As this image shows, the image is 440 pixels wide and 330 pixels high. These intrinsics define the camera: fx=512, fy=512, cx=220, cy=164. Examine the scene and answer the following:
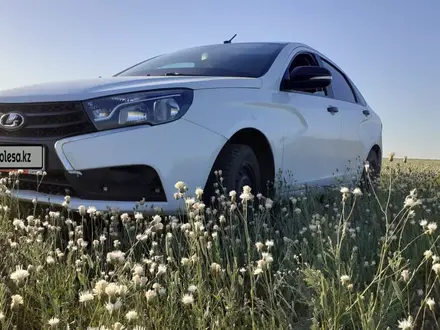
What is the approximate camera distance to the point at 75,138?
296cm

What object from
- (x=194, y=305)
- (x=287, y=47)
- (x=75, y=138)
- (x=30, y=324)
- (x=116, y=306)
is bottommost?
(x=30, y=324)

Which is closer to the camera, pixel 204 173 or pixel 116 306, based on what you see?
pixel 116 306

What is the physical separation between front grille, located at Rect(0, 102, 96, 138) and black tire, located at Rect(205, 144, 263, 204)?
0.84 m

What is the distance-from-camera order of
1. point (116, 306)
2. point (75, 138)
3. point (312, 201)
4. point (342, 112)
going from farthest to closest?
point (342, 112), point (312, 201), point (75, 138), point (116, 306)

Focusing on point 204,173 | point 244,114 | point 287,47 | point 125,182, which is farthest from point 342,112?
point 125,182

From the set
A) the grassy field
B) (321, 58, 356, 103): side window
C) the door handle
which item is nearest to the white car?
the grassy field

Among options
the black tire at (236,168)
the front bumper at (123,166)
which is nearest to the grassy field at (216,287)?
the front bumper at (123,166)

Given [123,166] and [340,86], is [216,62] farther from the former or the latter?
[340,86]

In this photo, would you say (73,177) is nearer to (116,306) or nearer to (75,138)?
(75,138)

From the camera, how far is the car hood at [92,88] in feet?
10.0

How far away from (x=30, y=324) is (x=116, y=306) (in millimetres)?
775

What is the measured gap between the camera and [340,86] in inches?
235

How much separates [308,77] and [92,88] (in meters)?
1.90

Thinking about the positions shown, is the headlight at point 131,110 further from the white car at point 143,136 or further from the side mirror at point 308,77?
the side mirror at point 308,77
